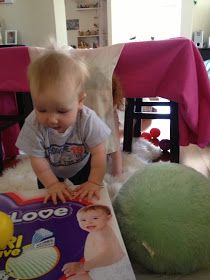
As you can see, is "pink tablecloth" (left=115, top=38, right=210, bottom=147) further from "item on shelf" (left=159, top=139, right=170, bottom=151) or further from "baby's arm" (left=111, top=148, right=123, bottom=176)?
"item on shelf" (left=159, top=139, right=170, bottom=151)

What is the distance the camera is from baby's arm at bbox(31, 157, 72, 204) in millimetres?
677

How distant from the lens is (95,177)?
77cm

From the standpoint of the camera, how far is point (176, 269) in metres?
0.64

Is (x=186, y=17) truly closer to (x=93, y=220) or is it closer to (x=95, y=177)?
(x=95, y=177)

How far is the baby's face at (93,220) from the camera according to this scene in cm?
56

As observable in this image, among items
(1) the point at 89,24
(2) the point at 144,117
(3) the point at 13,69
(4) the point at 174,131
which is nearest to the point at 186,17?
(1) the point at 89,24

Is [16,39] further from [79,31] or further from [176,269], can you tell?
[176,269]

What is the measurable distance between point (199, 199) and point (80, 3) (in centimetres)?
456

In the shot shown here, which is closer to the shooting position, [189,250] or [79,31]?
[189,250]

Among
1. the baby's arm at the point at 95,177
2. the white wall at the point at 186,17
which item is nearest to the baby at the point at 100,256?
the baby's arm at the point at 95,177

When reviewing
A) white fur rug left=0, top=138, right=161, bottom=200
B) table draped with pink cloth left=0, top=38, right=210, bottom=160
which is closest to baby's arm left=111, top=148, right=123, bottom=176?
white fur rug left=0, top=138, right=161, bottom=200

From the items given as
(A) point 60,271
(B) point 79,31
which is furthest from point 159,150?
(B) point 79,31

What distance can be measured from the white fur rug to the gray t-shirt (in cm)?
20

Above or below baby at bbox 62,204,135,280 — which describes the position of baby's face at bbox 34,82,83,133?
above
